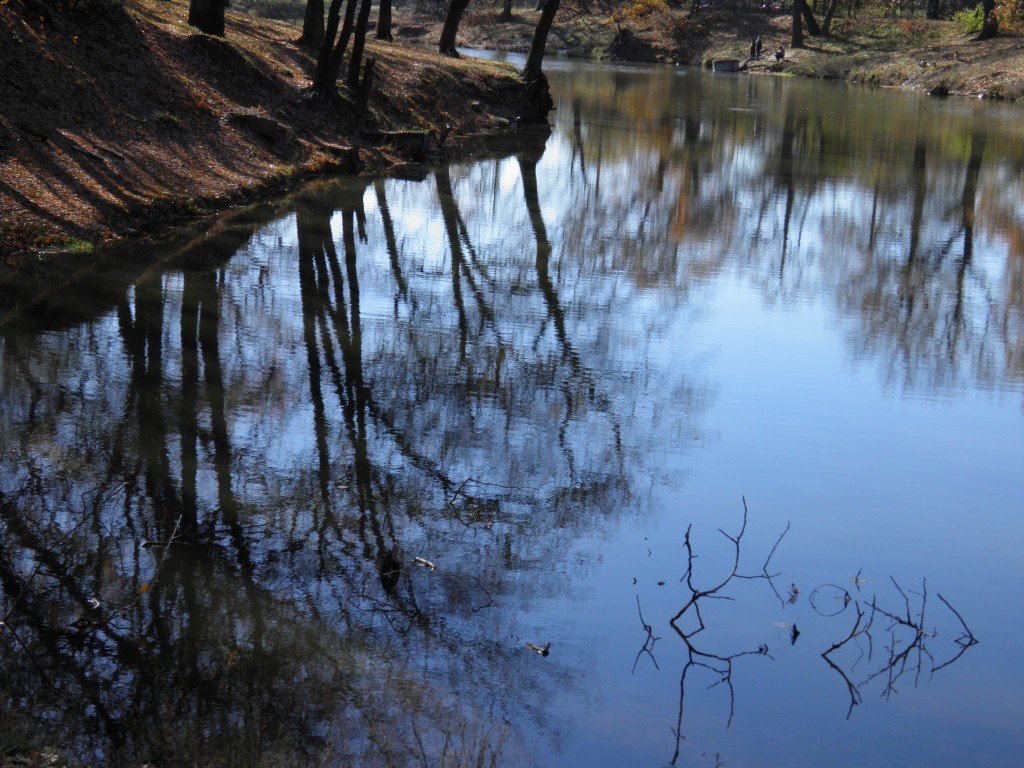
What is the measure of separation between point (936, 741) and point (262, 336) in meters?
7.96

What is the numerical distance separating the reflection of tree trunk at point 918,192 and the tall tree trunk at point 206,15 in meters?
14.3

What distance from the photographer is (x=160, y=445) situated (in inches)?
348

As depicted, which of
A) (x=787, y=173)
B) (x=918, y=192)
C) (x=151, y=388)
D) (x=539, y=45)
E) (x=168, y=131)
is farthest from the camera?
(x=539, y=45)

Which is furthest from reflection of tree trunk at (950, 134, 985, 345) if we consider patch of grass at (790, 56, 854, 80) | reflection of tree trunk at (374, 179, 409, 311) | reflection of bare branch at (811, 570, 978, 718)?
patch of grass at (790, 56, 854, 80)

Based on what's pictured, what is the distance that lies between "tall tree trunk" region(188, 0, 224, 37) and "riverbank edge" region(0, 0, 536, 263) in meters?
0.37

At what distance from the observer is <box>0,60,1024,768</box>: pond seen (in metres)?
5.88

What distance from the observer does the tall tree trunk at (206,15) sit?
24.6 metres

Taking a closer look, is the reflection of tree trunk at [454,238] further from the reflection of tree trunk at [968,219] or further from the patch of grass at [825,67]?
the patch of grass at [825,67]

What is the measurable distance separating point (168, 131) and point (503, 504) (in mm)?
13161

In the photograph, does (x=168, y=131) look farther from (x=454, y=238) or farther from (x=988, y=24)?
(x=988, y=24)

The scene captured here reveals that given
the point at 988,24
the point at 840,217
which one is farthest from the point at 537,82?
the point at 988,24

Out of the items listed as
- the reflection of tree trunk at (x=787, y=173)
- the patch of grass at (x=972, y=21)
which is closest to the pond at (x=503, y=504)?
the reflection of tree trunk at (x=787, y=173)

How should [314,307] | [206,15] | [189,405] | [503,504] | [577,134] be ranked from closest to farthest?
[503,504], [189,405], [314,307], [206,15], [577,134]

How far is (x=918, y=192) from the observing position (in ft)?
81.9
